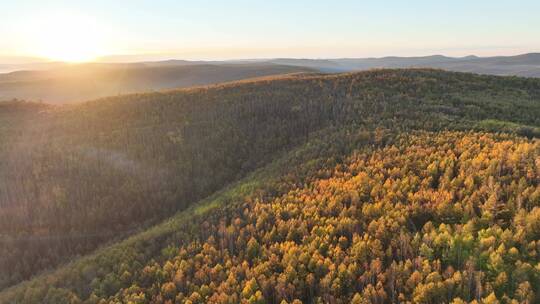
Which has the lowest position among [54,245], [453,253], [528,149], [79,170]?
[54,245]

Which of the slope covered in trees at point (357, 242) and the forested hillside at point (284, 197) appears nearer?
the slope covered in trees at point (357, 242)

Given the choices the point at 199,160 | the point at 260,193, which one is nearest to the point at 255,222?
the point at 260,193

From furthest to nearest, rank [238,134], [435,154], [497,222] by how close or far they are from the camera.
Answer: [238,134] → [435,154] → [497,222]

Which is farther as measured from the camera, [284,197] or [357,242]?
[284,197]

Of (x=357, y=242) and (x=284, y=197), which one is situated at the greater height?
(x=357, y=242)

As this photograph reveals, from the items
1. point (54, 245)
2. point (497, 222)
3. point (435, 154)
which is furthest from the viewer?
point (54, 245)

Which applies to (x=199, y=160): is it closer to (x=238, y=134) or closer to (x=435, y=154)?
(x=238, y=134)

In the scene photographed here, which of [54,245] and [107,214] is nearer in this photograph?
[54,245]

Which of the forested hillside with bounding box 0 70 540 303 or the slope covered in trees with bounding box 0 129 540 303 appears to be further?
the forested hillside with bounding box 0 70 540 303
